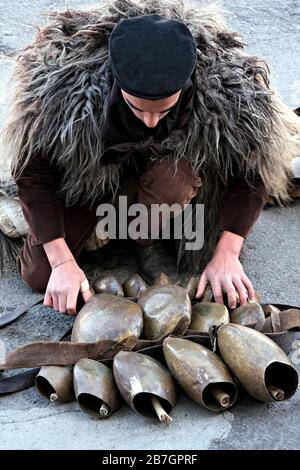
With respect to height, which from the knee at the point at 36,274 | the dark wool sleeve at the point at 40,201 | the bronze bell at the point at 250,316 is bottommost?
the knee at the point at 36,274

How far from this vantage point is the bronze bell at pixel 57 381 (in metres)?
1.55

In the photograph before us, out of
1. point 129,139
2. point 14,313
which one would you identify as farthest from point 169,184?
point 14,313

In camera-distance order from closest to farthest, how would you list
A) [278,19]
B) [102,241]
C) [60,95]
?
[60,95] < [102,241] < [278,19]

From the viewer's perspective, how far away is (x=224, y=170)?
187cm

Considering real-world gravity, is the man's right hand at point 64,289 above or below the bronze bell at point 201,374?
below

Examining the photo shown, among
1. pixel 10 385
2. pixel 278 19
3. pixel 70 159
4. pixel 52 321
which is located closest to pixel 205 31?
pixel 70 159

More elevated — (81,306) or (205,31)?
(205,31)

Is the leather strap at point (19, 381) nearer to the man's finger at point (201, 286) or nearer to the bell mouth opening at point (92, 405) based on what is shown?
the bell mouth opening at point (92, 405)

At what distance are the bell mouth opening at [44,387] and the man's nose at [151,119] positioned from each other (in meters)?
0.56

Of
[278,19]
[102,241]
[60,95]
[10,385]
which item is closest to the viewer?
[10,385]

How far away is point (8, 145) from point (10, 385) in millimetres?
569

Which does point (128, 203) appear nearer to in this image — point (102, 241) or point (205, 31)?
point (102, 241)

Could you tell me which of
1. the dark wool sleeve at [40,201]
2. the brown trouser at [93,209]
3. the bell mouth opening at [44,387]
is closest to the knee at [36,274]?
the brown trouser at [93,209]

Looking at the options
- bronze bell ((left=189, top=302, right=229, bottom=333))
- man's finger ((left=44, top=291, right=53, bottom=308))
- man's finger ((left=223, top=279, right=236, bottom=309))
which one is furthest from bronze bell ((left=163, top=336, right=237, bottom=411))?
man's finger ((left=44, top=291, right=53, bottom=308))
